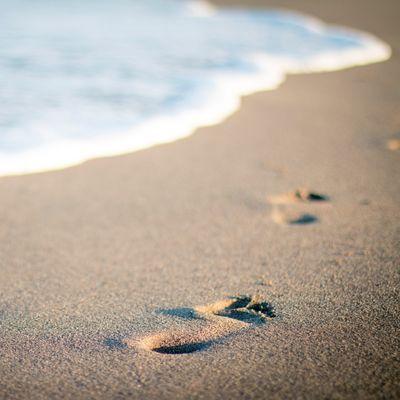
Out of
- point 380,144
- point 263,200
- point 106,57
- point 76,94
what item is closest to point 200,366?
point 263,200

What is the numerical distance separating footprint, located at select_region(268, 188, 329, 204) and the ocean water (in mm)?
1083

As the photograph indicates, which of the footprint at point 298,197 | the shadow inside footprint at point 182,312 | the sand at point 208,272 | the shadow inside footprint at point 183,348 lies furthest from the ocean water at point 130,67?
the shadow inside footprint at point 183,348

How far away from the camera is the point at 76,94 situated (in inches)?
185

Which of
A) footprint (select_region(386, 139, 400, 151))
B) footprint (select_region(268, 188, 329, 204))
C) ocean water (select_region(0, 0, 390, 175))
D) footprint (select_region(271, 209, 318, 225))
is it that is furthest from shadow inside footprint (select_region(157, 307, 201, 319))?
footprint (select_region(386, 139, 400, 151))

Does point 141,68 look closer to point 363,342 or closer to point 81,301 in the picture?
point 81,301

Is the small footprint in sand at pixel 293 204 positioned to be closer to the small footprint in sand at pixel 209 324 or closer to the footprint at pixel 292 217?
the footprint at pixel 292 217

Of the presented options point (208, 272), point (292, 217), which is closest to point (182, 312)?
point (208, 272)

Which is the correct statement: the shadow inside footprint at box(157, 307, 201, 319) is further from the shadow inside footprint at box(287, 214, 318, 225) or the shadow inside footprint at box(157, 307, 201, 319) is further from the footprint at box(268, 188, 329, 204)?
the footprint at box(268, 188, 329, 204)

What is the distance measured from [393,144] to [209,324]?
2339 mm

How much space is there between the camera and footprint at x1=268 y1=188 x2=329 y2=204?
2.93 meters

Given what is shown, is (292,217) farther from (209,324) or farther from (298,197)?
(209,324)

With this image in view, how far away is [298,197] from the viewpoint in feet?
9.72

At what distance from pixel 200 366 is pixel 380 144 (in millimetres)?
2514

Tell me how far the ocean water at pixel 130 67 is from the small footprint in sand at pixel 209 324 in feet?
5.34
